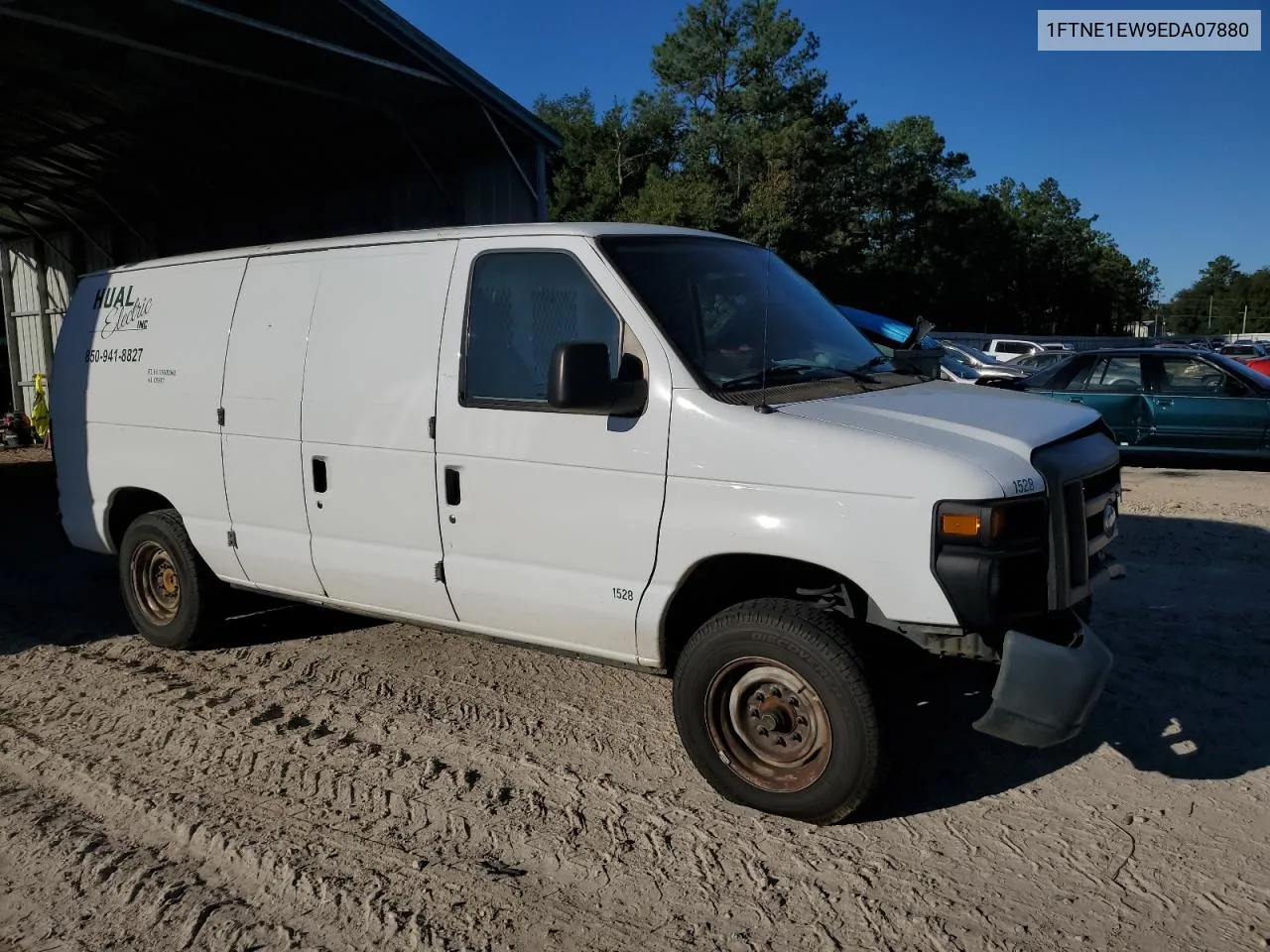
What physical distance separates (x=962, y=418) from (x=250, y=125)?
12.8m

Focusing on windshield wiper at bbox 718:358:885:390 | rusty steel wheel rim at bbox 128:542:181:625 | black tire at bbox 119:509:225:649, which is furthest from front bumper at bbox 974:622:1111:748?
rusty steel wheel rim at bbox 128:542:181:625

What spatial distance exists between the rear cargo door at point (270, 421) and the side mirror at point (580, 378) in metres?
1.84

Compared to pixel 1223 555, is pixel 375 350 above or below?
above

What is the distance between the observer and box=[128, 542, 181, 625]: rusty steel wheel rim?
5.94 m

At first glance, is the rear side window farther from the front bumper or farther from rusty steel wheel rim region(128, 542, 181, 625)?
rusty steel wheel rim region(128, 542, 181, 625)

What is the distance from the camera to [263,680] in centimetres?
539

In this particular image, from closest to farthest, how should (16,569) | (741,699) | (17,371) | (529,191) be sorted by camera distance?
(741,699)
(16,569)
(529,191)
(17,371)

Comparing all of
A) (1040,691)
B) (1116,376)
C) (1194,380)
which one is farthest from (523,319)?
(1194,380)

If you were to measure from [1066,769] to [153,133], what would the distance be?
15084mm

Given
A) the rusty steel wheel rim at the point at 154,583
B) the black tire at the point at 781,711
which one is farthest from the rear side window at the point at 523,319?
the rusty steel wheel rim at the point at 154,583

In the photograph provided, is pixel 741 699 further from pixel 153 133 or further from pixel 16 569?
pixel 153 133

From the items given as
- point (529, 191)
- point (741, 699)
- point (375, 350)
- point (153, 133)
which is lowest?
point (741, 699)

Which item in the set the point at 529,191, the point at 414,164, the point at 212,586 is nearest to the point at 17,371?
the point at 414,164

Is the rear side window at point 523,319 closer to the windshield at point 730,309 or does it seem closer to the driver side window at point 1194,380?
Result: the windshield at point 730,309
